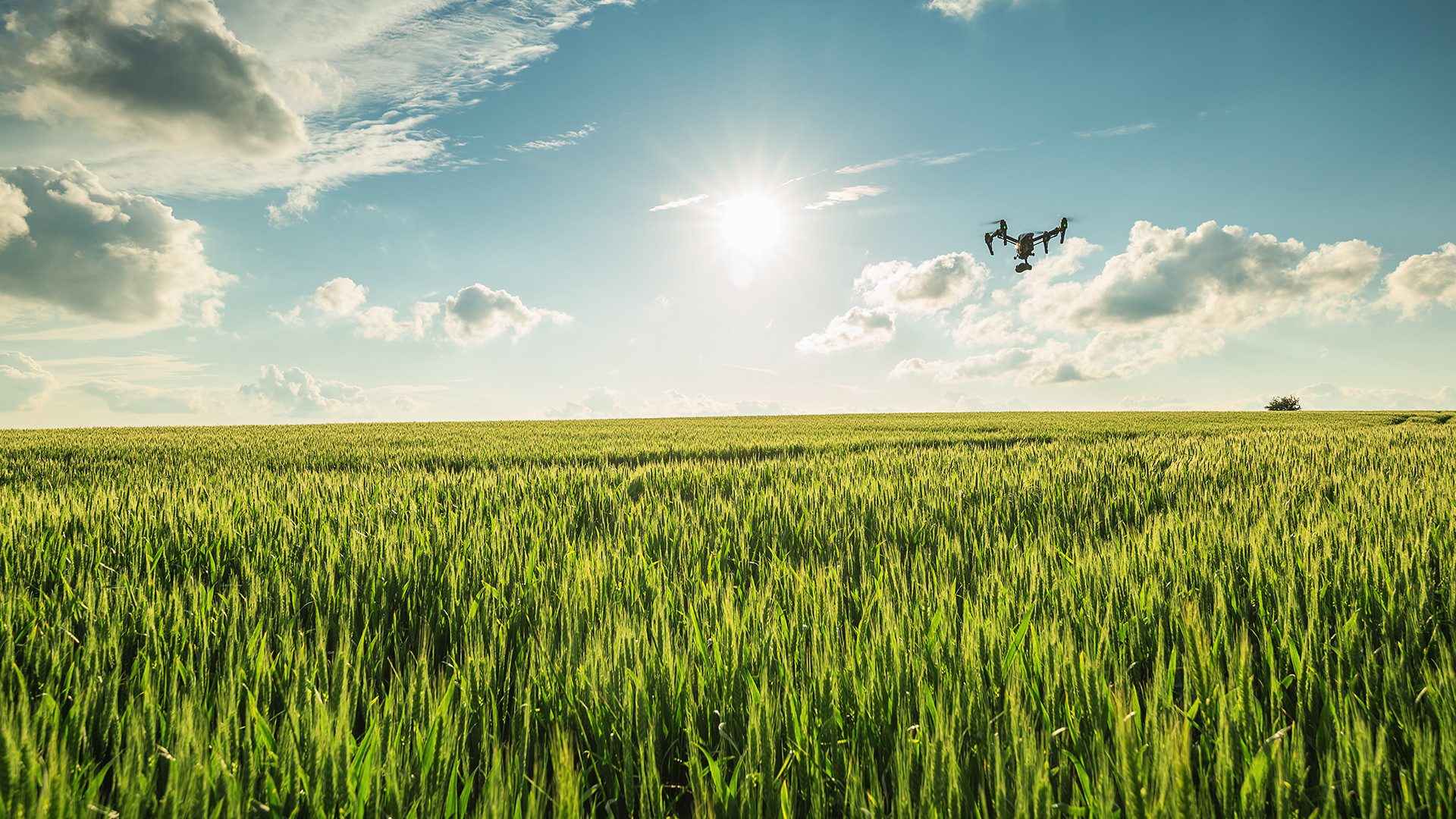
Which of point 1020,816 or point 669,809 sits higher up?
point 1020,816

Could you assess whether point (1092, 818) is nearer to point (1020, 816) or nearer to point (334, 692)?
point (1020, 816)

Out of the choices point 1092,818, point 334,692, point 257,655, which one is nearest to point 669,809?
point 1092,818

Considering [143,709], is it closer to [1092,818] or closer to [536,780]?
[536,780]

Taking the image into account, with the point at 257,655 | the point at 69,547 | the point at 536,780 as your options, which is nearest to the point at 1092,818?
the point at 536,780

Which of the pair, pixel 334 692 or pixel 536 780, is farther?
pixel 334 692

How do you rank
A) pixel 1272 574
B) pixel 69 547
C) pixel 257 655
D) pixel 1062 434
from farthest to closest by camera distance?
pixel 1062 434
pixel 69 547
pixel 1272 574
pixel 257 655

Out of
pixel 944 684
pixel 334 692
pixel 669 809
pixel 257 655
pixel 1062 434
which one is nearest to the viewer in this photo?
pixel 669 809
